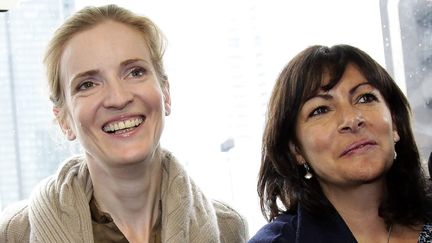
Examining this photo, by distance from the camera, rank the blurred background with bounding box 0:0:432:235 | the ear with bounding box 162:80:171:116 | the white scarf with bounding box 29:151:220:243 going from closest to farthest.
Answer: the white scarf with bounding box 29:151:220:243
the ear with bounding box 162:80:171:116
the blurred background with bounding box 0:0:432:235

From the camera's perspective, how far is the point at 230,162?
2.64 metres

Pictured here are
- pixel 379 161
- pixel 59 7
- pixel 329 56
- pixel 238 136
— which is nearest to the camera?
pixel 379 161

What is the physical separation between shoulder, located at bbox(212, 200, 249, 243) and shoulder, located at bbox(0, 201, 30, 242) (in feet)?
1.90

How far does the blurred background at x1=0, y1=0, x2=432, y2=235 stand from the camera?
7.88 feet

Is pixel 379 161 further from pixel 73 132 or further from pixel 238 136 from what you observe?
pixel 238 136

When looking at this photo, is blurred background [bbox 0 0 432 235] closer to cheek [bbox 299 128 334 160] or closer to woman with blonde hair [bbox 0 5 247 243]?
woman with blonde hair [bbox 0 5 247 243]

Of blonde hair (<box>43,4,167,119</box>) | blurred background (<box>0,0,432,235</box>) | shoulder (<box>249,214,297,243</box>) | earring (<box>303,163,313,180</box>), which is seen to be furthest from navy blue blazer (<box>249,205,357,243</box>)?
blurred background (<box>0,0,432,235</box>)

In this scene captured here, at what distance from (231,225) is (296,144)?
0.39 meters

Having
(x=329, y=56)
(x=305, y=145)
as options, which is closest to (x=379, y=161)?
(x=305, y=145)

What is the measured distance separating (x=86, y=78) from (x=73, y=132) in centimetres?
18

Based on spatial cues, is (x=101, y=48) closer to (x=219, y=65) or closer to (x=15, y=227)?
(x=15, y=227)

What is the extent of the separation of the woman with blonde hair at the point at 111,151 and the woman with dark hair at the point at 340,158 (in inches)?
10.3

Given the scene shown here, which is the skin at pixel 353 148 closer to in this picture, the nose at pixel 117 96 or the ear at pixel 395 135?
the ear at pixel 395 135

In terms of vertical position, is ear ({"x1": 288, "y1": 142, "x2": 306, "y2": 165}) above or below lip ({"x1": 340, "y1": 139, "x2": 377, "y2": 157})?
below
